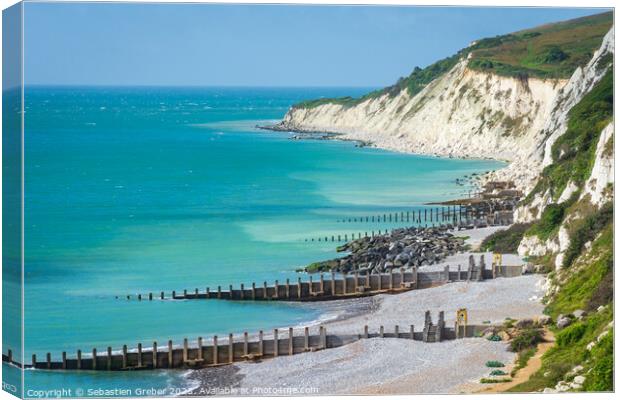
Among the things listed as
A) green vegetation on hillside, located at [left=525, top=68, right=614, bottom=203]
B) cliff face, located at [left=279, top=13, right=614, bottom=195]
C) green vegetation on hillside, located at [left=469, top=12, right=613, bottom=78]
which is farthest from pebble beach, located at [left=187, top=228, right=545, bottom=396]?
cliff face, located at [left=279, top=13, right=614, bottom=195]

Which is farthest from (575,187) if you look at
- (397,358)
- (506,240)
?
(397,358)

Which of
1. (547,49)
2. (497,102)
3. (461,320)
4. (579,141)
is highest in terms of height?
(547,49)

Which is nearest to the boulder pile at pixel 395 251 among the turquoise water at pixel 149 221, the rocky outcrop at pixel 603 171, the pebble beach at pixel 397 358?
the turquoise water at pixel 149 221

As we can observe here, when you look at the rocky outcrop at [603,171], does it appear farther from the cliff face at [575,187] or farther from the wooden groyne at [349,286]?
the wooden groyne at [349,286]

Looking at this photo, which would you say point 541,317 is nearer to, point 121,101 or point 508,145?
point 121,101

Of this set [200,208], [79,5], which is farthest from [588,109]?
[79,5]

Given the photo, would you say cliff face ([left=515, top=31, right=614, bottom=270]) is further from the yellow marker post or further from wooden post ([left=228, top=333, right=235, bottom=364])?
wooden post ([left=228, top=333, right=235, bottom=364])

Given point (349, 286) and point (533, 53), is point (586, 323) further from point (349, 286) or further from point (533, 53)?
point (533, 53)
